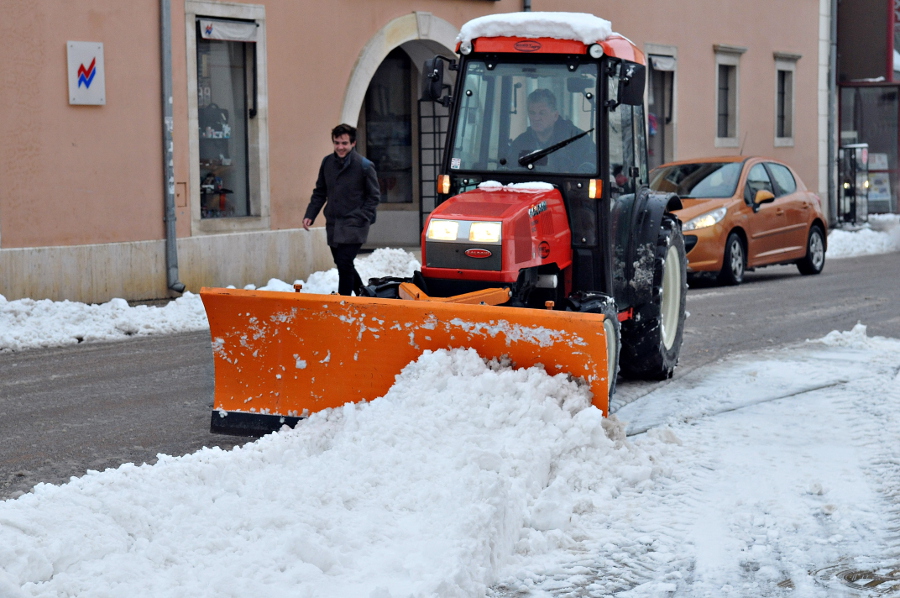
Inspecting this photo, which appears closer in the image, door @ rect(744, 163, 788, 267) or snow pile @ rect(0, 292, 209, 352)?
snow pile @ rect(0, 292, 209, 352)

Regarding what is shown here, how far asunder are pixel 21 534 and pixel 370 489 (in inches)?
56.8

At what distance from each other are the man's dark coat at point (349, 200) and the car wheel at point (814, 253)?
8.84 m

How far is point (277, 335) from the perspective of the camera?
21.2 ft

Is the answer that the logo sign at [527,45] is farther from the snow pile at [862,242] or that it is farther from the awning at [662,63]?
the snow pile at [862,242]

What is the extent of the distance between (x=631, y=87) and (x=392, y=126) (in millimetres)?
13104

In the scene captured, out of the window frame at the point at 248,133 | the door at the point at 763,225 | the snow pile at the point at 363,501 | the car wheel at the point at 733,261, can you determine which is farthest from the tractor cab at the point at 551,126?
the door at the point at 763,225

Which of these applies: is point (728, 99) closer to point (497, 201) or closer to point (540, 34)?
point (540, 34)

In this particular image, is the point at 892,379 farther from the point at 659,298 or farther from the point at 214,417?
the point at 214,417

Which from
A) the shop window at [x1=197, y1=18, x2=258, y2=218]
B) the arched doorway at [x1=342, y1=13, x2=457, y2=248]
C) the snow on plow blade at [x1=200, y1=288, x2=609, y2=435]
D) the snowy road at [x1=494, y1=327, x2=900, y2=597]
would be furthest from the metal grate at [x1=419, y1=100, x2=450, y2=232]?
the snow on plow blade at [x1=200, y1=288, x2=609, y2=435]

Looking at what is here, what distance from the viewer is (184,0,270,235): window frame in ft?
46.2

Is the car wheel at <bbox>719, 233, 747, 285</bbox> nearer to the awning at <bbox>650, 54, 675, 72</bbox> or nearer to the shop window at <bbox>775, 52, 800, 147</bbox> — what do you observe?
the awning at <bbox>650, 54, 675, 72</bbox>

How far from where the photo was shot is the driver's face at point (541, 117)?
7398 millimetres

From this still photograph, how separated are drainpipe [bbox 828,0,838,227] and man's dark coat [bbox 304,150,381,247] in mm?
19481

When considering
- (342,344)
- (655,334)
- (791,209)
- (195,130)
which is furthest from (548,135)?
(791,209)
